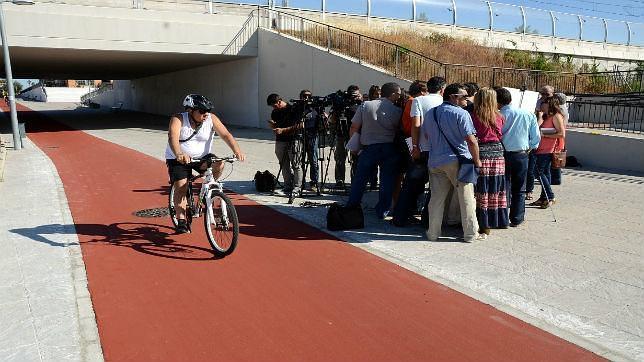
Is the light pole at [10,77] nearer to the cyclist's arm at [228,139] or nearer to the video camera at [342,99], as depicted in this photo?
the video camera at [342,99]

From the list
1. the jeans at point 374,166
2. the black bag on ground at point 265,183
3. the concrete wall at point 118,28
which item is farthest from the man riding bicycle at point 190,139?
the concrete wall at point 118,28

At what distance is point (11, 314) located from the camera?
4195mm

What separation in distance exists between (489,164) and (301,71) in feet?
53.7

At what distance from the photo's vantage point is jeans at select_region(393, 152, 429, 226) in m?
6.64

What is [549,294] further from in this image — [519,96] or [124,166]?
[124,166]

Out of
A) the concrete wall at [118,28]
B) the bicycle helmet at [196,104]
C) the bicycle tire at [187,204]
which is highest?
the concrete wall at [118,28]

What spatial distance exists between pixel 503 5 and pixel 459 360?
29.9 metres

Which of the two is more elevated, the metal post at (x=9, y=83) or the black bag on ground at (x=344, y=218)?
the metal post at (x=9, y=83)

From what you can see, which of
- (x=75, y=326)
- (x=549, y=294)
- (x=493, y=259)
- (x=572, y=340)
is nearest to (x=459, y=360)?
(x=572, y=340)

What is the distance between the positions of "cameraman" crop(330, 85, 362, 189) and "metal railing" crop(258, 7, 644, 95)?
8.42 meters

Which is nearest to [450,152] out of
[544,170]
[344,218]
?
[344,218]

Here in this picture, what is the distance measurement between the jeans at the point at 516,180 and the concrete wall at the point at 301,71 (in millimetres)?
10723

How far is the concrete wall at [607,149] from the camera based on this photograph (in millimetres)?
11312

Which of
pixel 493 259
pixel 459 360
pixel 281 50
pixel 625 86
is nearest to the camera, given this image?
pixel 459 360
